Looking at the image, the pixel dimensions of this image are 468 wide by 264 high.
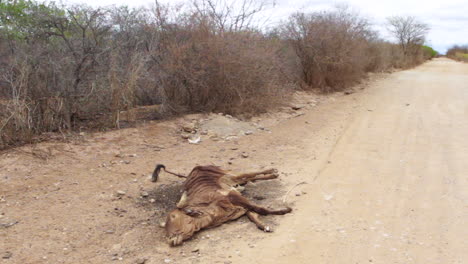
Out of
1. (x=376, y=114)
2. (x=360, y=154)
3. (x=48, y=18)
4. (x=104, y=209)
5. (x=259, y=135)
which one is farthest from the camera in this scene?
(x=376, y=114)

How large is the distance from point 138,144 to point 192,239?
360 centimetres

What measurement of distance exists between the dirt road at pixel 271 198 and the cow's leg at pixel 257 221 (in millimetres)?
74

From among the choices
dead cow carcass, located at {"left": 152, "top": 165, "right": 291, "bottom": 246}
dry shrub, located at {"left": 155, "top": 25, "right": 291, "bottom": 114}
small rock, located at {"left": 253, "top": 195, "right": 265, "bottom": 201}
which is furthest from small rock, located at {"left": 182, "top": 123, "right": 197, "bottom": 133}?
small rock, located at {"left": 253, "top": 195, "right": 265, "bottom": 201}

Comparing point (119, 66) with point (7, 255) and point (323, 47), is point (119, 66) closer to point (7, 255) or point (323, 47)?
point (7, 255)

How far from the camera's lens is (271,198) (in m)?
5.44

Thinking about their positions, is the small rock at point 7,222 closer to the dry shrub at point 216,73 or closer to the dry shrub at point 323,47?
the dry shrub at point 216,73

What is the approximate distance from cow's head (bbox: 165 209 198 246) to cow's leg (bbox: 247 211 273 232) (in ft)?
2.05

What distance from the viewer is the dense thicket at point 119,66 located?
23.8ft

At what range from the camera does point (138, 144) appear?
7672mm

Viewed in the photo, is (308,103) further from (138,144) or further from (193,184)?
(193,184)

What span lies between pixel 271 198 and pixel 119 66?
4494 mm

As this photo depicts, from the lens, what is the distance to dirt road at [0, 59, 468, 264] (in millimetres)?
4098

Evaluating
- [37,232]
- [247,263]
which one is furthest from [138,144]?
[247,263]

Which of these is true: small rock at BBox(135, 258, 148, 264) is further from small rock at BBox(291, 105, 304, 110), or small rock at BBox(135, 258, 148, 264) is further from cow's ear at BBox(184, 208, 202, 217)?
small rock at BBox(291, 105, 304, 110)
